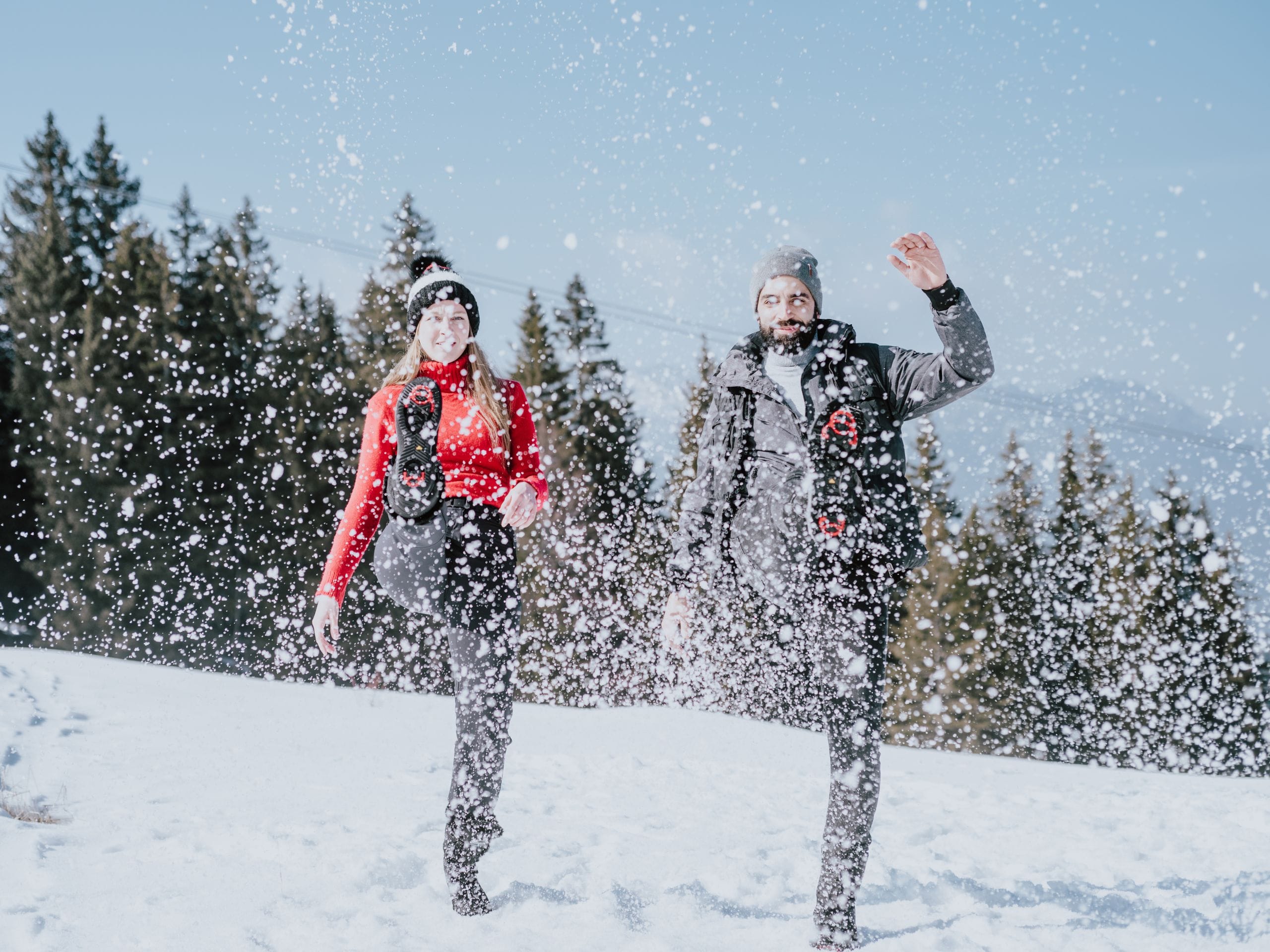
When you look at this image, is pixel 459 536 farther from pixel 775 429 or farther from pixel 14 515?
pixel 14 515

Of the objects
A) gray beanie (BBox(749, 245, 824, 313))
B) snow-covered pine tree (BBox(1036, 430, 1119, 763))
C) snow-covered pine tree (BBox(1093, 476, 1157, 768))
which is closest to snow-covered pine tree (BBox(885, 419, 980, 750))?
snow-covered pine tree (BBox(1036, 430, 1119, 763))

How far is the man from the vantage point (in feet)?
9.66

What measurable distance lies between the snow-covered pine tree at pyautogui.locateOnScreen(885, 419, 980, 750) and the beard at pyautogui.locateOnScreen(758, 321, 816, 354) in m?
25.4

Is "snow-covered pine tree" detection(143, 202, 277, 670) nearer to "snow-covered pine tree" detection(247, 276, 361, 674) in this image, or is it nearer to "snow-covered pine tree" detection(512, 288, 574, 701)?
"snow-covered pine tree" detection(247, 276, 361, 674)

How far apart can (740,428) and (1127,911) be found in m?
2.54

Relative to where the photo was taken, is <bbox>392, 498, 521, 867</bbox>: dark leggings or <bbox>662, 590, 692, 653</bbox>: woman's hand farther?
<bbox>662, 590, 692, 653</bbox>: woman's hand

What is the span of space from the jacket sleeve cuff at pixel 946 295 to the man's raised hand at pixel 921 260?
1cm

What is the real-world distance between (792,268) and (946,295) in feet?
2.08

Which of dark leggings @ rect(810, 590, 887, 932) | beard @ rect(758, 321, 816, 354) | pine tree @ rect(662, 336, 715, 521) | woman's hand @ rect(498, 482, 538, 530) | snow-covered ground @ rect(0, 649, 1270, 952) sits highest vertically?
pine tree @ rect(662, 336, 715, 521)

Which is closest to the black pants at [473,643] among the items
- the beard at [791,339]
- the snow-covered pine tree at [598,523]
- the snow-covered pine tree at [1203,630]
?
the beard at [791,339]

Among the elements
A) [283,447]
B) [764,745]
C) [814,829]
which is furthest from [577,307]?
[814,829]

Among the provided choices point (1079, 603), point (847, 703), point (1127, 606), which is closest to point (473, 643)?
point (847, 703)

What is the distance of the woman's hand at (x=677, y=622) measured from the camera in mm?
3277

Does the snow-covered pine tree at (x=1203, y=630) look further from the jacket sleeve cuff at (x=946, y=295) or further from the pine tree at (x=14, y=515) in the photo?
the pine tree at (x=14, y=515)
